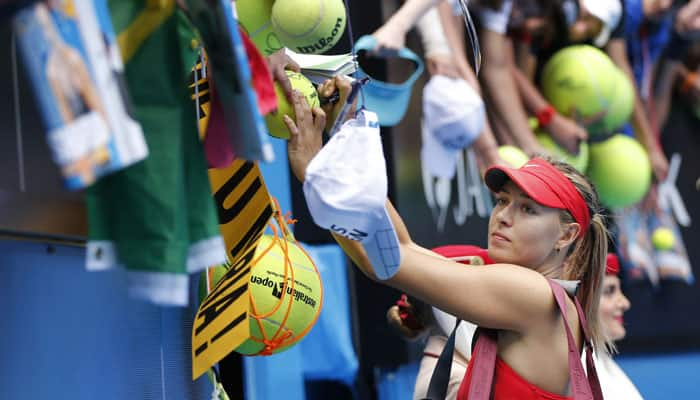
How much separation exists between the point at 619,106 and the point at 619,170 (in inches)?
12.7

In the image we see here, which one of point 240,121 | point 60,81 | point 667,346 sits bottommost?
point 667,346

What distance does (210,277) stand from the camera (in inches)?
97.7

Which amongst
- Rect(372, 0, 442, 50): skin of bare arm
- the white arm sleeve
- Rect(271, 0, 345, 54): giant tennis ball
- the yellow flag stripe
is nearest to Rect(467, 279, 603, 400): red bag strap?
Rect(271, 0, 345, 54): giant tennis ball

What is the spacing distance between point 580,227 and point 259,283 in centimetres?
78

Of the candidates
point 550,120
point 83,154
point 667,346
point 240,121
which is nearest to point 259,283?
point 240,121

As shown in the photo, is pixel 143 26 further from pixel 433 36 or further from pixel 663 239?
pixel 663 239

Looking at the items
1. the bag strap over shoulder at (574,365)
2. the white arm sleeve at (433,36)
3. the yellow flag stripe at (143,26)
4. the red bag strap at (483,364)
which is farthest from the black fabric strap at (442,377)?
the white arm sleeve at (433,36)

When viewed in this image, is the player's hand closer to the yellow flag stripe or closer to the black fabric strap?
the yellow flag stripe

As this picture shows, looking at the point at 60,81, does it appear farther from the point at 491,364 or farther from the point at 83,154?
the point at 491,364

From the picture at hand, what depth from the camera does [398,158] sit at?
4449 millimetres

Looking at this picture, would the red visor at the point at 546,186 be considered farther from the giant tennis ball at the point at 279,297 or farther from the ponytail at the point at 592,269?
the giant tennis ball at the point at 279,297

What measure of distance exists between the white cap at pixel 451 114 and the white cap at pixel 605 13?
3.29ft

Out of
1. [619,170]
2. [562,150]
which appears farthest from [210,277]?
[619,170]

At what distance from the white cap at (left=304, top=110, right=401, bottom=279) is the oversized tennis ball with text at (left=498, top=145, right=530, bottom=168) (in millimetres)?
2832
